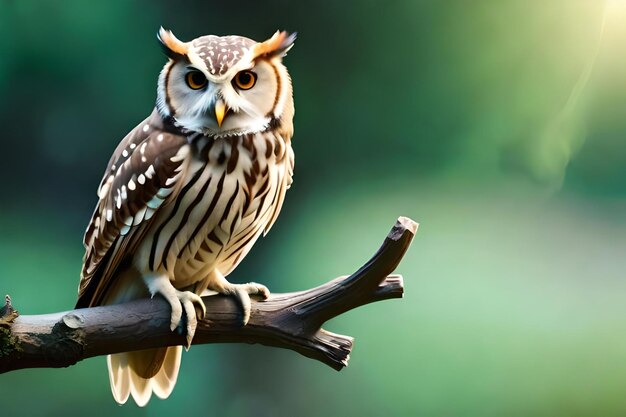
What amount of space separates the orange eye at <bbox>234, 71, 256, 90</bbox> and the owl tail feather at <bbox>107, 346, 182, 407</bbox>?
0.80 metres

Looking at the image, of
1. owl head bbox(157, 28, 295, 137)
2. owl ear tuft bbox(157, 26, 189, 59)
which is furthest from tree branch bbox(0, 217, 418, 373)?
owl ear tuft bbox(157, 26, 189, 59)

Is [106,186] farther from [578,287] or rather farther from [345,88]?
[578,287]

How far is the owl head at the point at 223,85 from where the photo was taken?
5.27ft

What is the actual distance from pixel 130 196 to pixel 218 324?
377 millimetres

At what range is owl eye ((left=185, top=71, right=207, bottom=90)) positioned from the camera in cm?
165

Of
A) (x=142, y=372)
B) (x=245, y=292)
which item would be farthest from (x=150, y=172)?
(x=142, y=372)

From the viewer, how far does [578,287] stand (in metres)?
2.77

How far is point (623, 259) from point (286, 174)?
5.07 feet

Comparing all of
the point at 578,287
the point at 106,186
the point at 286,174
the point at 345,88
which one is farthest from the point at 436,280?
the point at 106,186

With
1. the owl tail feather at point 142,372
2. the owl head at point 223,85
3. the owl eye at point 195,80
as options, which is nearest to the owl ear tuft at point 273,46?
the owl head at point 223,85

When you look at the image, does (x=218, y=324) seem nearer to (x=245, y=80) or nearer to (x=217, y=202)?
(x=217, y=202)

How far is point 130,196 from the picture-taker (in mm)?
1718

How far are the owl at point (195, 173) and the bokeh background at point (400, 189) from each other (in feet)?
3.06

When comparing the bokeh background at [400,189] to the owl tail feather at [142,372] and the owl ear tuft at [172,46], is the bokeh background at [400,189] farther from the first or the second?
the owl ear tuft at [172,46]
